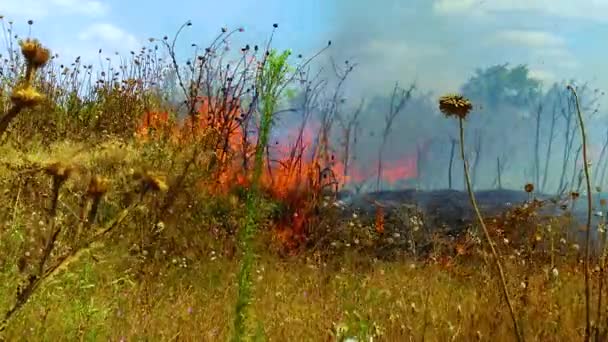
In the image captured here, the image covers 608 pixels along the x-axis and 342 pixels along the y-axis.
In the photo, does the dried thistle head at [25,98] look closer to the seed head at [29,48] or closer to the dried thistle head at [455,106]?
the seed head at [29,48]

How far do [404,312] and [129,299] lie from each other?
121 centimetres

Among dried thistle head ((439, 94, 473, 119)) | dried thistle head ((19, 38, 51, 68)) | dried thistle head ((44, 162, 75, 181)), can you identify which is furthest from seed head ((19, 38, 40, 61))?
dried thistle head ((439, 94, 473, 119))

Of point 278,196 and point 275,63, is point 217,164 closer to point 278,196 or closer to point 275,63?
point 278,196

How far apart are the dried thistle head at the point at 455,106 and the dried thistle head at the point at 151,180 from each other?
114 cm

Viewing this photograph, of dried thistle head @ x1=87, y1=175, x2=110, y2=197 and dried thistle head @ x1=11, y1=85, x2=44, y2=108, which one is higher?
dried thistle head @ x1=11, y1=85, x2=44, y2=108

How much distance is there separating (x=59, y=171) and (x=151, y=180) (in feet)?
0.49

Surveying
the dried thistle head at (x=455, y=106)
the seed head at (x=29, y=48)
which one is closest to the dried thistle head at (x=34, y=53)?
the seed head at (x=29, y=48)

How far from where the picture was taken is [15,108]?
4.31 ft

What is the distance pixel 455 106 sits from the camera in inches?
92.2

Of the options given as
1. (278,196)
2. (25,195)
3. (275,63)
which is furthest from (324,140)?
(275,63)

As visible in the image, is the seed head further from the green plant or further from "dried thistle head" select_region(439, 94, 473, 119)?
"dried thistle head" select_region(439, 94, 473, 119)

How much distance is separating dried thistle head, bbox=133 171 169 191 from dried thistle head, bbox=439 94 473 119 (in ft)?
3.74

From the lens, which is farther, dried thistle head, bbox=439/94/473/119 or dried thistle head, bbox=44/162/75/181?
dried thistle head, bbox=439/94/473/119

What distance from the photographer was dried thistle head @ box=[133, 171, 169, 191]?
1374 millimetres
